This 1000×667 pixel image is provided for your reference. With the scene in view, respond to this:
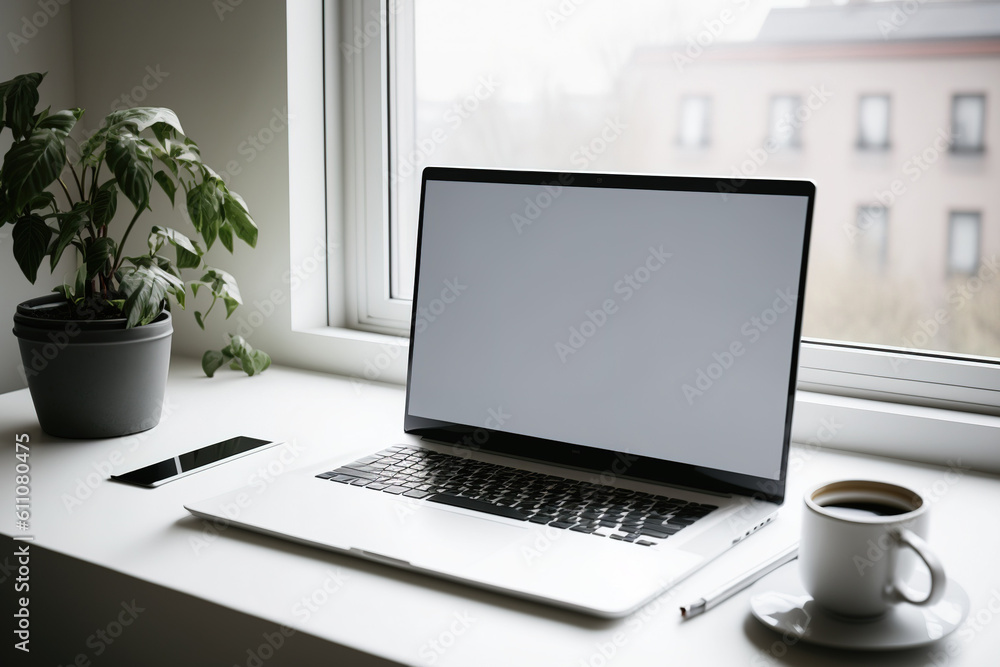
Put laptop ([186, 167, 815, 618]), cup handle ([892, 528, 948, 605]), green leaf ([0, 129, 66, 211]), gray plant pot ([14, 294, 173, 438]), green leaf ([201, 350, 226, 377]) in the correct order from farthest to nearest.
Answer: green leaf ([201, 350, 226, 377])
gray plant pot ([14, 294, 173, 438])
green leaf ([0, 129, 66, 211])
laptop ([186, 167, 815, 618])
cup handle ([892, 528, 948, 605])

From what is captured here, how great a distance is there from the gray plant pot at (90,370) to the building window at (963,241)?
1.03 m

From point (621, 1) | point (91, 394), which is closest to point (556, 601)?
point (91, 394)

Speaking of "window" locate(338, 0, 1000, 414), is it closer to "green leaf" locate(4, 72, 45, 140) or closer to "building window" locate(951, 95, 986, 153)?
"building window" locate(951, 95, 986, 153)

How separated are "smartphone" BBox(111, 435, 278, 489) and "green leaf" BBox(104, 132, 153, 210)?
0.31 m

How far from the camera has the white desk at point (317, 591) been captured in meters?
0.67

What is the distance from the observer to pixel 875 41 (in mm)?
1174

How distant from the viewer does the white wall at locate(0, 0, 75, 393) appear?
5.17 ft

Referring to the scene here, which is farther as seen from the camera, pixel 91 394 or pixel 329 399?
pixel 329 399

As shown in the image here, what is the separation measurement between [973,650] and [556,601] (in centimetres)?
31

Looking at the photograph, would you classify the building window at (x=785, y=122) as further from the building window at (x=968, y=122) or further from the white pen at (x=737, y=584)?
the white pen at (x=737, y=584)

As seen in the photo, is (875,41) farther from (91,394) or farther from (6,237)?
(6,237)

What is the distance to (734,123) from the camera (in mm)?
1285

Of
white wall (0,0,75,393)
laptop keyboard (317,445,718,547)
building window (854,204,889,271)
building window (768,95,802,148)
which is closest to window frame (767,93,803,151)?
building window (768,95,802,148)

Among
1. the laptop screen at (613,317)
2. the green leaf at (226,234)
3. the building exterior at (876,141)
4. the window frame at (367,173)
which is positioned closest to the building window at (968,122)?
the building exterior at (876,141)
